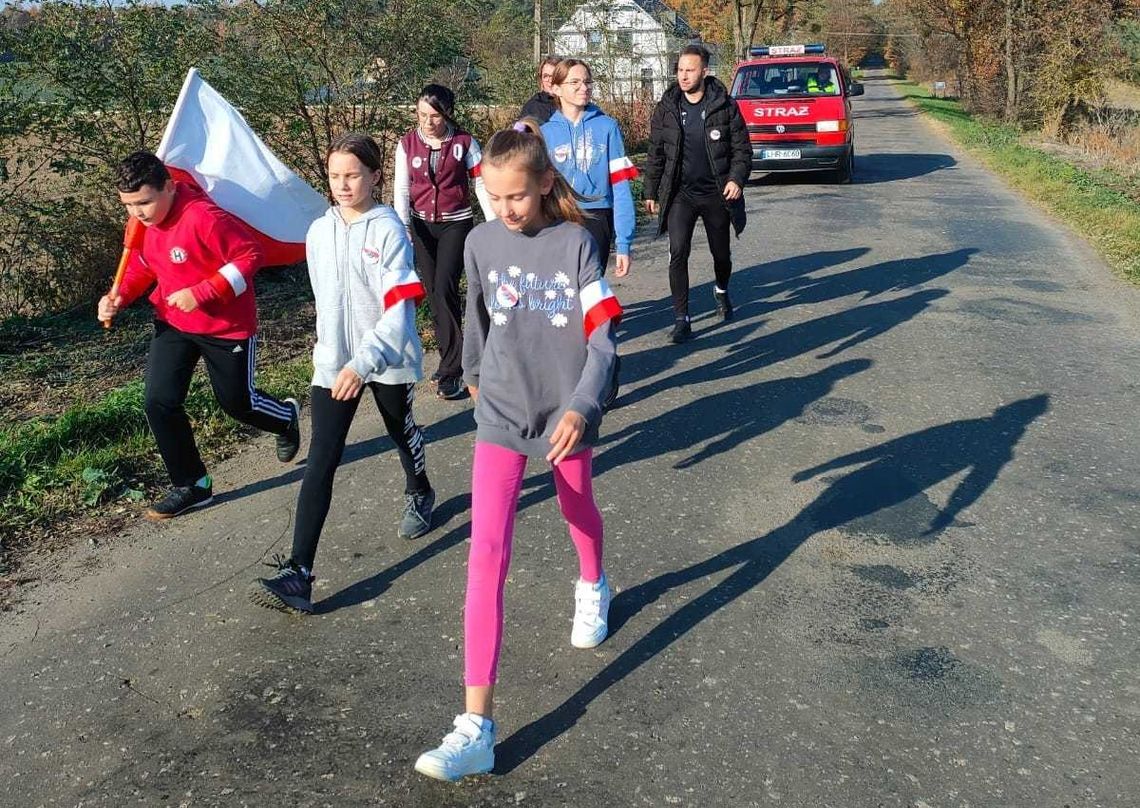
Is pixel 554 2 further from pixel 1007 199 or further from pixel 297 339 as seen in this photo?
pixel 297 339

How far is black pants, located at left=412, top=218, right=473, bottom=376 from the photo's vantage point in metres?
6.38

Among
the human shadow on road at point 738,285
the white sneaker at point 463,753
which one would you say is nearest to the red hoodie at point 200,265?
the white sneaker at point 463,753

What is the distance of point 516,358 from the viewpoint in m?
3.24

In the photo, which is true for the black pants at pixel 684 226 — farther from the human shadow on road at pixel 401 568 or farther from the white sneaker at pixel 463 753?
the white sneaker at pixel 463 753

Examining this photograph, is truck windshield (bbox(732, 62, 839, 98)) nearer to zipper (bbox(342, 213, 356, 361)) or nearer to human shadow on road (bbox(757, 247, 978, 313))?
human shadow on road (bbox(757, 247, 978, 313))

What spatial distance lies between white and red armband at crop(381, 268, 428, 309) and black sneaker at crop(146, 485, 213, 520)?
5.66 ft

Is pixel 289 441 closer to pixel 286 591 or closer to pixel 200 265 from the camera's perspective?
pixel 200 265

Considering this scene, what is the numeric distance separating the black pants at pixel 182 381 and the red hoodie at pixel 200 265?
0.06 metres

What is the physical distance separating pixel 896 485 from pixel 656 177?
3.32 m

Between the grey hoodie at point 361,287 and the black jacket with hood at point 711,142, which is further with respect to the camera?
the black jacket with hood at point 711,142

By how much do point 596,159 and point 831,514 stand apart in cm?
260

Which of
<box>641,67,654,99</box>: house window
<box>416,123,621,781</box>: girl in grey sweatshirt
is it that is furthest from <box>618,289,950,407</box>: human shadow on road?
<box>641,67,654,99</box>: house window

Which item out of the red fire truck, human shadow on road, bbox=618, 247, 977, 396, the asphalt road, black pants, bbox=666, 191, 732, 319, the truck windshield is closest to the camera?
the asphalt road

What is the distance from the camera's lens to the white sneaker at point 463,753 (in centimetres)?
291
